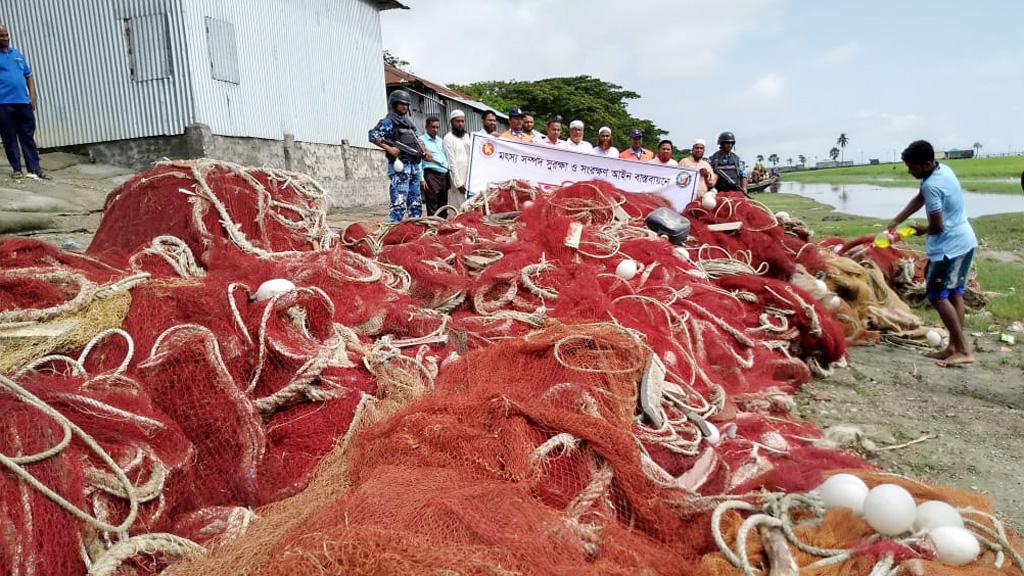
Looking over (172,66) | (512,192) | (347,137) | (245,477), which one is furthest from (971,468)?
(347,137)

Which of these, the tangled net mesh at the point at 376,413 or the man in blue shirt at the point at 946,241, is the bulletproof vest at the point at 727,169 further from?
the tangled net mesh at the point at 376,413

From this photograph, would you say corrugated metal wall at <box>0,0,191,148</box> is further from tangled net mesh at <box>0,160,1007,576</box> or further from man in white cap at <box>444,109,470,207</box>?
tangled net mesh at <box>0,160,1007,576</box>

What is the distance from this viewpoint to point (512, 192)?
626cm

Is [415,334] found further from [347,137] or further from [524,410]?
[347,137]

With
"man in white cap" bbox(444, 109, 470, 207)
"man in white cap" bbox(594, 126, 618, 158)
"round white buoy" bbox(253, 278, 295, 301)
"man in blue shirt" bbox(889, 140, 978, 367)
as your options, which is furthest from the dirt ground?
"man in white cap" bbox(594, 126, 618, 158)

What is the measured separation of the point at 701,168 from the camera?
27.6 feet

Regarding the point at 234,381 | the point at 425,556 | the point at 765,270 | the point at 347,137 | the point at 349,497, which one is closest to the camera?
the point at 425,556

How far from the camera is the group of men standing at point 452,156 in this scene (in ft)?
25.0

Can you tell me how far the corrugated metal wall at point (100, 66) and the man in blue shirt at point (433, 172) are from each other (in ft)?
17.1

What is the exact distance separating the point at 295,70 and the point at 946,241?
13.0 metres

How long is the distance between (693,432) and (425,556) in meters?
1.54

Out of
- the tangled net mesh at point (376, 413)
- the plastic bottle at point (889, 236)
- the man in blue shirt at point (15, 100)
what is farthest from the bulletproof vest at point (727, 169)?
the man in blue shirt at point (15, 100)

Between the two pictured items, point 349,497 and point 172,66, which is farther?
point 172,66

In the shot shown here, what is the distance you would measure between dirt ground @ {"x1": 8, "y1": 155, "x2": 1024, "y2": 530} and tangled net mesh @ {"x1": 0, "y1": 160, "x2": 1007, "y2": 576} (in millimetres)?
448
